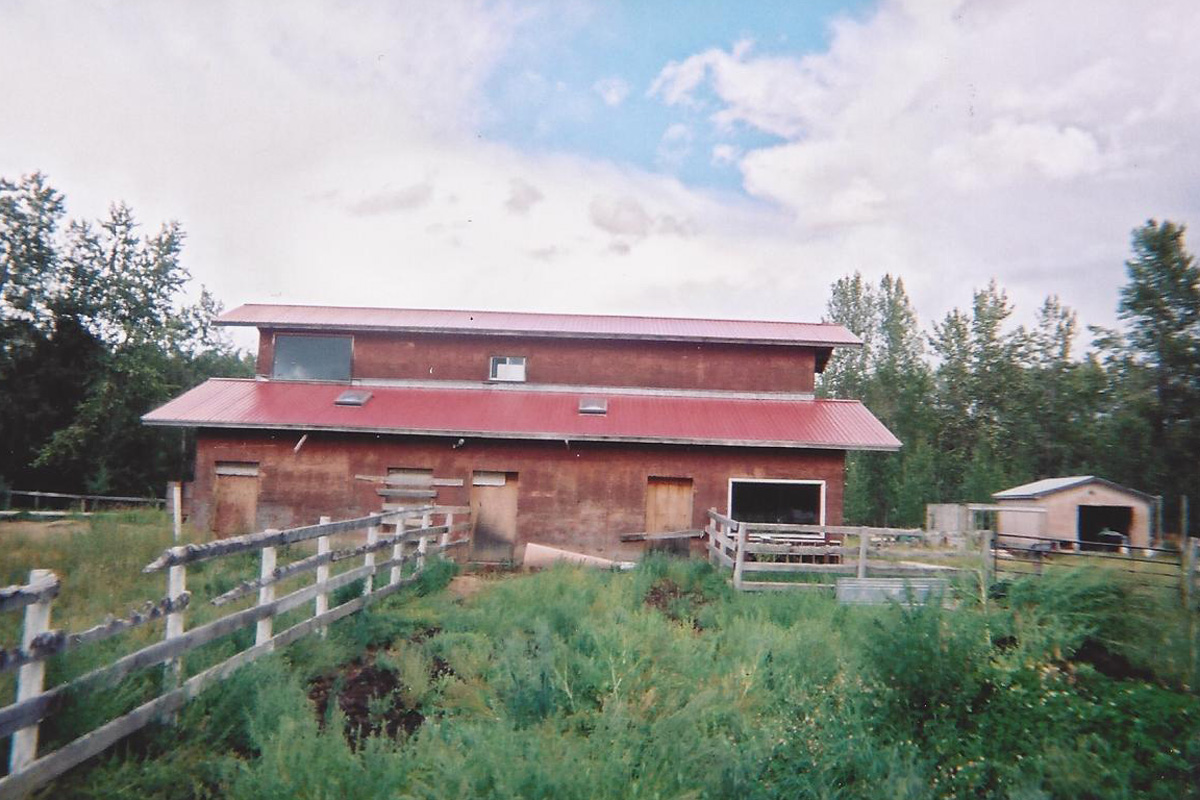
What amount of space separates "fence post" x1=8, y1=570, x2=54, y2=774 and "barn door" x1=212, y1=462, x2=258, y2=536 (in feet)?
47.0

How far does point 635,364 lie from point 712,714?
1398 cm

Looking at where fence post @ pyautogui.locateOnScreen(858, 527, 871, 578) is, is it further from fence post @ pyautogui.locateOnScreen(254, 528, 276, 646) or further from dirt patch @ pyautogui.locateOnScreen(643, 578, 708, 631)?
fence post @ pyautogui.locateOnScreen(254, 528, 276, 646)

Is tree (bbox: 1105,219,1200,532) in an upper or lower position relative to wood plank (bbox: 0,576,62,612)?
upper

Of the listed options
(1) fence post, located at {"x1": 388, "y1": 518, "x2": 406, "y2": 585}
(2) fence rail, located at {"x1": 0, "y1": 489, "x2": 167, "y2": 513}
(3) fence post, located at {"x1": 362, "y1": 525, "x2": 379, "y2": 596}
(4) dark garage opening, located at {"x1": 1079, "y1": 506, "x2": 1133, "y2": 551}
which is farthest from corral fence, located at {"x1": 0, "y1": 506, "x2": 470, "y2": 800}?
(4) dark garage opening, located at {"x1": 1079, "y1": 506, "x2": 1133, "y2": 551}

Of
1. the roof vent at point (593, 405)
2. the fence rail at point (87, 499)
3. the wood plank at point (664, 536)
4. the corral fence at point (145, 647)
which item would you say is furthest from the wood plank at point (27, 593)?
the fence rail at point (87, 499)

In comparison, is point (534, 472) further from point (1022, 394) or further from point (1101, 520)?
point (1022, 394)

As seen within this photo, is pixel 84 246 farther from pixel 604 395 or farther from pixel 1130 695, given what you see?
pixel 1130 695

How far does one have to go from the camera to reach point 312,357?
19.6m

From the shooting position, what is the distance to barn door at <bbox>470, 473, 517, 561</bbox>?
56.2 feet

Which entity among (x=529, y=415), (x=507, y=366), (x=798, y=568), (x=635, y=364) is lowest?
(x=798, y=568)

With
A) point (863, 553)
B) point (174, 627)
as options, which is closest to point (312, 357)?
point (863, 553)

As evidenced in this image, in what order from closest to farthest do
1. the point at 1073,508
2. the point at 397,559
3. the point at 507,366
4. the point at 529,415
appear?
1. the point at 397,559
2. the point at 529,415
3. the point at 507,366
4. the point at 1073,508

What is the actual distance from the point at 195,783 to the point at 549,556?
452 inches

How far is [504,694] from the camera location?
238 inches
